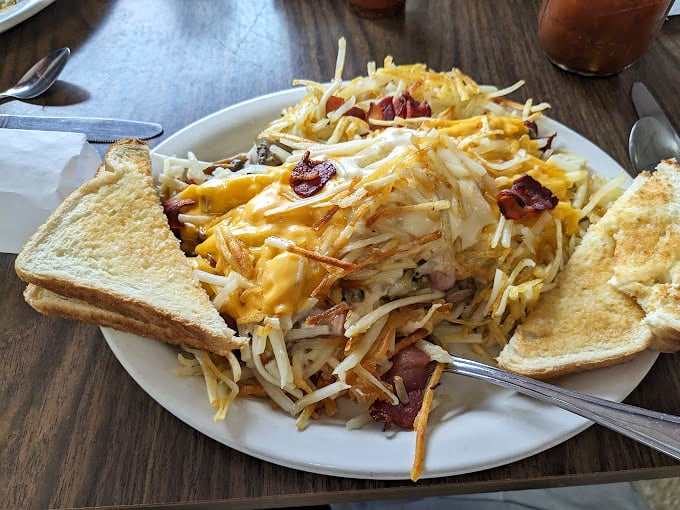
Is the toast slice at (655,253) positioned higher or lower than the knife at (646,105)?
higher

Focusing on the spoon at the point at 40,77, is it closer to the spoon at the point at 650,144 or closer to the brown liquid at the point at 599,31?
the brown liquid at the point at 599,31

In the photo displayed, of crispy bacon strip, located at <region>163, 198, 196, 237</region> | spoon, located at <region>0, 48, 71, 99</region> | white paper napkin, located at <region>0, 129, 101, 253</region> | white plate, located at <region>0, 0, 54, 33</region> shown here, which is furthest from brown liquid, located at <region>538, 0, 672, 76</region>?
white plate, located at <region>0, 0, 54, 33</region>

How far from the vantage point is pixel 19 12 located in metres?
2.78

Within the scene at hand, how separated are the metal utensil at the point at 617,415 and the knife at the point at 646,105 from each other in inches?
53.2

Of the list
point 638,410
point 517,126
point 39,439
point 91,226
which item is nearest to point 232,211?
point 91,226

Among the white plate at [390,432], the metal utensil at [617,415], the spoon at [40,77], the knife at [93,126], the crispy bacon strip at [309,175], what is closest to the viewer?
the metal utensil at [617,415]

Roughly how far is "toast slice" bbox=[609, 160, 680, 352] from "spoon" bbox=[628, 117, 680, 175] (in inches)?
10.1

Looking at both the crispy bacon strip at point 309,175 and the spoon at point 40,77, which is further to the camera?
the spoon at point 40,77

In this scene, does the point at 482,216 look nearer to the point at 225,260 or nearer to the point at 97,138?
the point at 225,260

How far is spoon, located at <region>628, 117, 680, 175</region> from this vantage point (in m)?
2.14

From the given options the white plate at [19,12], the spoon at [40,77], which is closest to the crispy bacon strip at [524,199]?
the spoon at [40,77]

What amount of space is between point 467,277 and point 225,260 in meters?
0.72

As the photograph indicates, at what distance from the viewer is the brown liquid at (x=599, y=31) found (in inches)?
92.0

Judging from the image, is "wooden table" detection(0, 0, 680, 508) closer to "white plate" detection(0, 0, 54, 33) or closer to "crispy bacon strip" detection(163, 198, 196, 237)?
"white plate" detection(0, 0, 54, 33)
